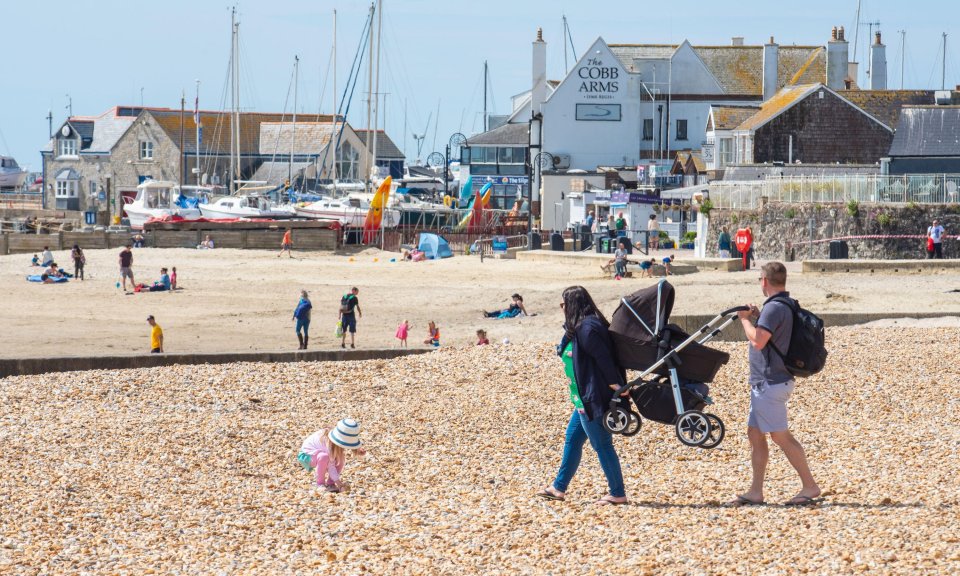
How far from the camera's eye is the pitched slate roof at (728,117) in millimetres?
50569

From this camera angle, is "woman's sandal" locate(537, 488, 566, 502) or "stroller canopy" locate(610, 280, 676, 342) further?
"woman's sandal" locate(537, 488, 566, 502)

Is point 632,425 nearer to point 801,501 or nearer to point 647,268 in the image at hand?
point 801,501

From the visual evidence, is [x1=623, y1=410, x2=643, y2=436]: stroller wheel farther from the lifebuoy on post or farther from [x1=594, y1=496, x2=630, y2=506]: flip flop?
the lifebuoy on post

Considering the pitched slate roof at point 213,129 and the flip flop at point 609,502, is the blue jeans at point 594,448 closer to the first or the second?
the flip flop at point 609,502

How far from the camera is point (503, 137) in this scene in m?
79.6

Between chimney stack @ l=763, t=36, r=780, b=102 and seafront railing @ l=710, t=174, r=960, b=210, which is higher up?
chimney stack @ l=763, t=36, r=780, b=102

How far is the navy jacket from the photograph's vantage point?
821 centimetres

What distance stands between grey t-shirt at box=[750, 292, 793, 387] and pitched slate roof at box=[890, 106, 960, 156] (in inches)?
1296

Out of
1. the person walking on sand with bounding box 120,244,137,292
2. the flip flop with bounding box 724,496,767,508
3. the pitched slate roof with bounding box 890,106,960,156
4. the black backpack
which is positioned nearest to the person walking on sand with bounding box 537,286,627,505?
the flip flop with bounding box 724,496,767,508

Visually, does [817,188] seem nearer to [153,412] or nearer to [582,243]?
[582,243]

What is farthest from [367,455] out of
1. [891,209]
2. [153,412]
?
[891,209]

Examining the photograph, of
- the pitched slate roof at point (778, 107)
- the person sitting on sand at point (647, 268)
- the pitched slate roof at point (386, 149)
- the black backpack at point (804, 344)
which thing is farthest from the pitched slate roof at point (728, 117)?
the pitched slate roof at point (386, 149)

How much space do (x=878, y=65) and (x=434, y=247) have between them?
104 ft

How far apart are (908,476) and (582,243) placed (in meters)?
33.5
